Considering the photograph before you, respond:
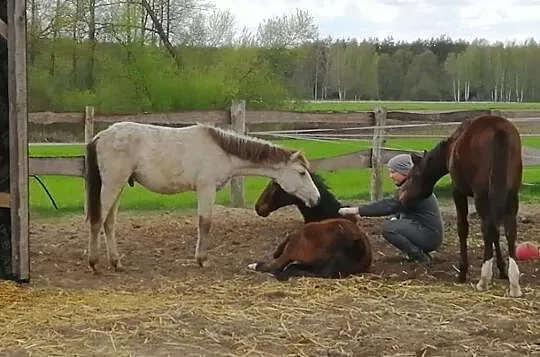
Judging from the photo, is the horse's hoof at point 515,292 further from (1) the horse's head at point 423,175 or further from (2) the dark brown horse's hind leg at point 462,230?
(1) the horse's head at point 423,175

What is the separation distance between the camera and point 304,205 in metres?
8.13

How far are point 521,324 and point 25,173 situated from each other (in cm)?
396

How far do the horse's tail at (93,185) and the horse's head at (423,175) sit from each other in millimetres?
2732

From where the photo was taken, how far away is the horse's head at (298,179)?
7793mm

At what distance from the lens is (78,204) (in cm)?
1198

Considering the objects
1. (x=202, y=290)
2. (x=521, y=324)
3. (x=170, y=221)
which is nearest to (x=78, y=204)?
(x=170, y=221)

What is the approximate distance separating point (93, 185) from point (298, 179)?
1943 mm

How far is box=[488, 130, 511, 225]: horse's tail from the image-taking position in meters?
6.04

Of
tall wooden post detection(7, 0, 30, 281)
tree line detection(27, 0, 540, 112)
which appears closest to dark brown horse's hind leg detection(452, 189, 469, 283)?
tall wooden post detection(7, 0, 30, 281)

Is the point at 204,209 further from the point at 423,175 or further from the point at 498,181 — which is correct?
the point at 498,181

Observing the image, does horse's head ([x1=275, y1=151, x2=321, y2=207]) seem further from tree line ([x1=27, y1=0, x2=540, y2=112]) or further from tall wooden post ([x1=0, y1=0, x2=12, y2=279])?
tree line ([x1=27, y1=0, x2=540, y2=112])

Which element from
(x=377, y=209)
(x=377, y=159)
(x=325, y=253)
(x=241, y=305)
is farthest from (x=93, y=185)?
(x=377, y=159)

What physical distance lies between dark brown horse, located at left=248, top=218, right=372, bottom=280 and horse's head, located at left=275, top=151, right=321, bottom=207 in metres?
1.04

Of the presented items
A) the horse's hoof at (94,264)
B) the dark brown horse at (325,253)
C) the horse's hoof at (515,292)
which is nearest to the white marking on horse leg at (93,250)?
the horse's hoof at (94,264)
